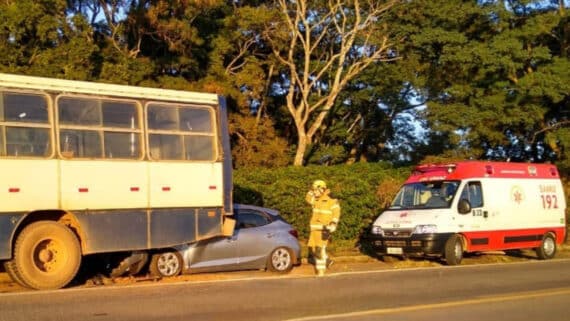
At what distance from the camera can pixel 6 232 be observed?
11875mm

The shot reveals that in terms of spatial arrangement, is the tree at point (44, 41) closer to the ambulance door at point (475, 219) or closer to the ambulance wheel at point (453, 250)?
the ambulance door at point (475, 219)

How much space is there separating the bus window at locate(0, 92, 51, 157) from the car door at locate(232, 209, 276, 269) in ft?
14.8

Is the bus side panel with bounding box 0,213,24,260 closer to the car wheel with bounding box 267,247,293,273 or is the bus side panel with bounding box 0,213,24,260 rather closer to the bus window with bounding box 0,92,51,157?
the bus window with bounding box 0,92,51,157

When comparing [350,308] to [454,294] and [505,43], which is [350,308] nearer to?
[454,294]

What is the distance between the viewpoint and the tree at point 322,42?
33.2 meters

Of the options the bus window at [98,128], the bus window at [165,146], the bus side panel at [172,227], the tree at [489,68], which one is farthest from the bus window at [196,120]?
the tree at [489,68]

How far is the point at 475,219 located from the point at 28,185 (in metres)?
10.8

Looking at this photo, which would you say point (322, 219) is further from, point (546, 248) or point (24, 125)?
point (546, 248)

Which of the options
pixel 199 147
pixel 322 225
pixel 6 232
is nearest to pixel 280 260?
pixel 322 225

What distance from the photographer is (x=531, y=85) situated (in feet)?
95.8

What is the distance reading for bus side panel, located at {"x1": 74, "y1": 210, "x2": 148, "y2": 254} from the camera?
502 inches

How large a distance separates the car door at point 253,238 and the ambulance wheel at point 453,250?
4.44 m

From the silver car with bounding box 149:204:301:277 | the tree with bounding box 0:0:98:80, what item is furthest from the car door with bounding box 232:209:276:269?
the tree with bounding box 0:0:98:80

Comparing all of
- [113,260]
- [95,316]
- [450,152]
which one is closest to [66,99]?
[113,260]
